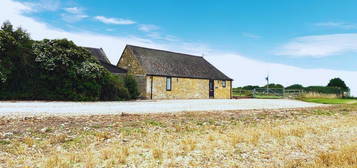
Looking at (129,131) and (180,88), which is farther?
(180,88)

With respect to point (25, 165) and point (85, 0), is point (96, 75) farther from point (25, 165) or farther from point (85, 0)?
point (25, 165)

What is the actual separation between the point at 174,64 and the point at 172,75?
105 inches

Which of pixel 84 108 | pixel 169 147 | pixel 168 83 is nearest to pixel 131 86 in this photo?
pixel 168 83

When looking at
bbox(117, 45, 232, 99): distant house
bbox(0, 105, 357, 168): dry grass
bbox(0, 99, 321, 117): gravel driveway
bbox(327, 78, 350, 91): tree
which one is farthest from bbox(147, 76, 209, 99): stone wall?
bbox(327, 78, 350, 91): tree

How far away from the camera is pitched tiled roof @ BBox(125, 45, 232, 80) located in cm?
2672

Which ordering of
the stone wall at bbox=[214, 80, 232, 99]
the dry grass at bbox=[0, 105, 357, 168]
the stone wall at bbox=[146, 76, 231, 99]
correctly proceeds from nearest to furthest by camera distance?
the dry grass at bbox=[0, 105, 357, 168] < the stone wall at bbox=[146, 76, 231, 99] < the stone wall at bbox=[214, 80, 232, 99]

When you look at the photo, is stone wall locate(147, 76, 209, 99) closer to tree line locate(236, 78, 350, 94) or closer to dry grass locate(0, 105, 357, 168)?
tree line locate(236, 78, 350, 94)

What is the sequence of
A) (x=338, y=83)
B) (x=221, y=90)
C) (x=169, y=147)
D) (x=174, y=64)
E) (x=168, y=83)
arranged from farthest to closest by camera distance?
(x=338, y=83) → (x=221, y=90) → (x=174, y=64) → (x=168, y=83) → (x=169, y=147)

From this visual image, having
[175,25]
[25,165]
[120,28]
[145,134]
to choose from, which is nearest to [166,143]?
[145,134]

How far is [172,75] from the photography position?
88.8ft

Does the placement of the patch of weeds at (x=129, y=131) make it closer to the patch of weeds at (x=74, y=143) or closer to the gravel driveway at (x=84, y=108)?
the patch of weeds at (x=74, y=143)

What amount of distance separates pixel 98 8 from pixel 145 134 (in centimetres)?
1398

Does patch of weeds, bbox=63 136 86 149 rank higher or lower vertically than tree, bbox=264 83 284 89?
lower

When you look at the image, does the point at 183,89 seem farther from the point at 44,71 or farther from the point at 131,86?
the point at 44,71
